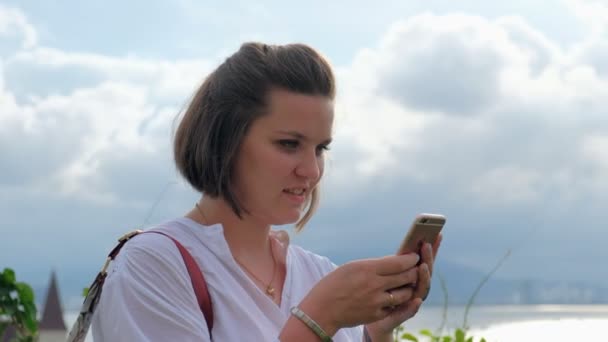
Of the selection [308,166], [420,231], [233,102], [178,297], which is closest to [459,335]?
[420,231]

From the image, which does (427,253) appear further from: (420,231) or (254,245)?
(254,245)

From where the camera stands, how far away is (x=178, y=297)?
2430 millimetres

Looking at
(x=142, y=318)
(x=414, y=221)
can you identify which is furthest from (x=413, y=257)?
(x=142, y=318)

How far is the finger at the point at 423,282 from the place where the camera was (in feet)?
8.39

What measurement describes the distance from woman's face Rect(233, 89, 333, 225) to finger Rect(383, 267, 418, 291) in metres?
0.40

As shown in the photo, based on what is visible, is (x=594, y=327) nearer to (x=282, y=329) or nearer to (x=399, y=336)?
(x=399, y=336)

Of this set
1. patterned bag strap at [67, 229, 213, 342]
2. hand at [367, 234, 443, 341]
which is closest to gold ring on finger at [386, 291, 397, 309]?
hand at [367, 234, 443, 341]

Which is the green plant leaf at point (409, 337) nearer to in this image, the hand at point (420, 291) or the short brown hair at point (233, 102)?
the hand at point (420, 291)

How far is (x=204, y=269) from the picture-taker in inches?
102

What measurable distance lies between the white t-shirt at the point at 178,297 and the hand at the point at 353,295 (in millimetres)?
213

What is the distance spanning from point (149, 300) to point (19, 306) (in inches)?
148

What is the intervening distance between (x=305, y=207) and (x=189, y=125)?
45cm

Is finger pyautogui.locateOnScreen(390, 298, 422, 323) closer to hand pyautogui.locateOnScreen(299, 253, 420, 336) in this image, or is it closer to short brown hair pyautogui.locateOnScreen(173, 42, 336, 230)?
hand pyautogui.locateOnScreen(299, 253, 420, 336)

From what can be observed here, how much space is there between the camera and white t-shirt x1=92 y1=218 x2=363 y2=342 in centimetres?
239
